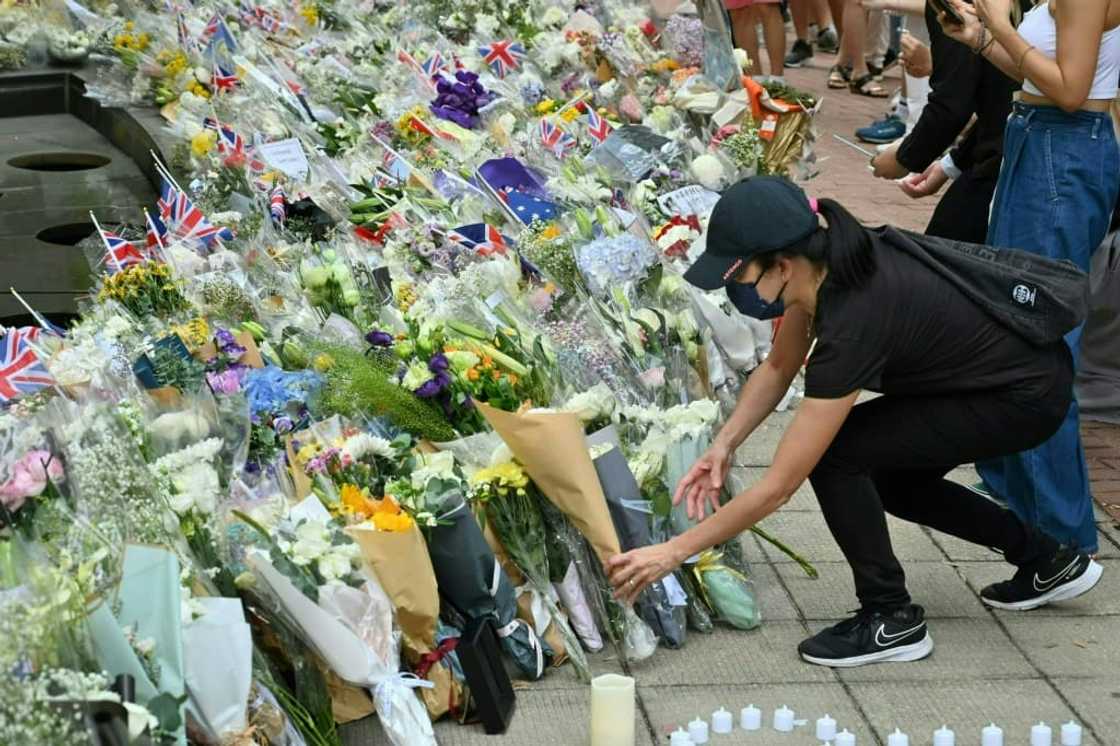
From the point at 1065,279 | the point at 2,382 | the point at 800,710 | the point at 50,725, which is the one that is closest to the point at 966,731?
the point at 800,710

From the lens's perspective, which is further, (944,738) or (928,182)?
(928,182)

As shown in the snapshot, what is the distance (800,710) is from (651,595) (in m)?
0.48

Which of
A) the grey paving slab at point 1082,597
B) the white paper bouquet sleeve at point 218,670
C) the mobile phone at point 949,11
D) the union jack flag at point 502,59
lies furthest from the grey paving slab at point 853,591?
the union jack flag at point 502,59

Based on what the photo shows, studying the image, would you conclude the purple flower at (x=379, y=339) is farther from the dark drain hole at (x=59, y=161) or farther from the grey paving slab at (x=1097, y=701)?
the dark drain hole at (x=59, y=161)

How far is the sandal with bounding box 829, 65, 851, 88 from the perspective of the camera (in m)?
11.4

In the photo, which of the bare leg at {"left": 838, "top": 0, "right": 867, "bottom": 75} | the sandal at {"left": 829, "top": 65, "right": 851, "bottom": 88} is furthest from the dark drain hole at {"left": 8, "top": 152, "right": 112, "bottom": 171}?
the sandal at {"left": 829, "top": 65, "right": 851, "bottom": 88}

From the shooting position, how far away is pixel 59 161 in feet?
30.5

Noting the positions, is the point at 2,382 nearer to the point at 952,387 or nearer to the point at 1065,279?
the point at 952,387

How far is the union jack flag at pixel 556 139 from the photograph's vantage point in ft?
20.2

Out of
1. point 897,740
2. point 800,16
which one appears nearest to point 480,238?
point 897,740

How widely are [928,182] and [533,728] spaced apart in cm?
272

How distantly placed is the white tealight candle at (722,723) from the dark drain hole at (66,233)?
17.1 feet

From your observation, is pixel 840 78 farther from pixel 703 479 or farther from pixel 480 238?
pixel 703 479

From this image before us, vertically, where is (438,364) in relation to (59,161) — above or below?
above
